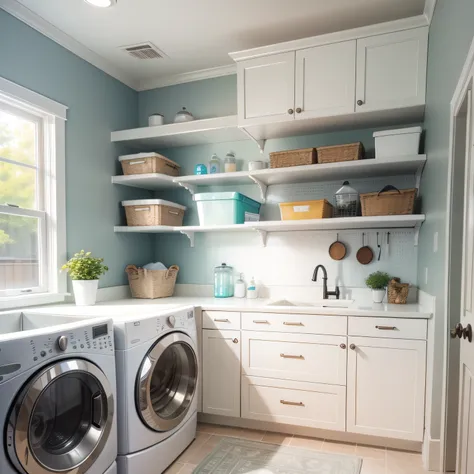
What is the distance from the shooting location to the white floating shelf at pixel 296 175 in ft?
8.15

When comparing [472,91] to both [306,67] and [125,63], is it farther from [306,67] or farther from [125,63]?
[125,63]

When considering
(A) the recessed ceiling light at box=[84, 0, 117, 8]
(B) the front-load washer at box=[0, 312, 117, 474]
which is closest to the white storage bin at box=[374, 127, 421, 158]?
(A) the recessed ceiling light at box=[84, 0, 117, 8]

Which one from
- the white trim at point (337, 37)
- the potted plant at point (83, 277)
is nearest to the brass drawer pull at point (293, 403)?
the potted plant at point (83, 277)

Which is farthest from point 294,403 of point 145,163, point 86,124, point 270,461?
point 86,124

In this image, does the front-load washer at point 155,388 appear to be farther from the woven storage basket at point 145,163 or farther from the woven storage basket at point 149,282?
the woven storage basket at point 145,163

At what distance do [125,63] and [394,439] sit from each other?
10.9 ft

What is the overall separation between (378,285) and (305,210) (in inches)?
29.2

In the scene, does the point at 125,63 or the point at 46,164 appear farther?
the point at 125,63

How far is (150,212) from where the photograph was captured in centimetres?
307

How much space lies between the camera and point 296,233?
3059 millimetres

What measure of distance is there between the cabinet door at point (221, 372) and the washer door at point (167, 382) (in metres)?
0.22

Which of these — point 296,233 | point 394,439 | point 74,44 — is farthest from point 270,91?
point 394,439

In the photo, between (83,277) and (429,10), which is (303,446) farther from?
(429,10)

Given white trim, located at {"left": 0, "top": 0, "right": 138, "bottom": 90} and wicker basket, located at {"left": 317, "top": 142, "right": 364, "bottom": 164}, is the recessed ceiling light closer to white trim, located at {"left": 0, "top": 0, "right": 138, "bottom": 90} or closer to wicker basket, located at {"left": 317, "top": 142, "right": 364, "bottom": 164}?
white trim, located at {"left": 0, "top": 0, "right": 138, "bottom": 90}
